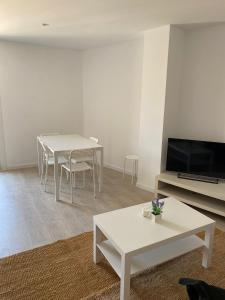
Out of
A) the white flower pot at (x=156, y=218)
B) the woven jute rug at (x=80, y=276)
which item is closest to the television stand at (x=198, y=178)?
the woven jute rug at (x=80, y=276)

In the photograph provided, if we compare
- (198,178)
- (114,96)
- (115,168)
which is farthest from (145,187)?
(114,96)

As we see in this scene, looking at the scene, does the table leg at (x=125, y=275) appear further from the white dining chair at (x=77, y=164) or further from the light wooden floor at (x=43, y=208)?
the white dining chair at (x=77, y=164)

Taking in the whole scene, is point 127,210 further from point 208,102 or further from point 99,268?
point 208,102

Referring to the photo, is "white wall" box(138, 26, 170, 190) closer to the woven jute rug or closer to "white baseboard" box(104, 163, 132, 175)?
"white baseboard" box(104, 163, 132, 175)

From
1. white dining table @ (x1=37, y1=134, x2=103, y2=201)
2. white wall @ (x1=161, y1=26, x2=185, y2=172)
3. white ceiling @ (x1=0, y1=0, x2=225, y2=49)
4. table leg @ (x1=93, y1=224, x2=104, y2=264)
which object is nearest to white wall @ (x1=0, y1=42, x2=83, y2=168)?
white ceiling @ (x1=0, y1=0, x2=225, y2=49)

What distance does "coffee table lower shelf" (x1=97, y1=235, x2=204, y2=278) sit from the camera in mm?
1821

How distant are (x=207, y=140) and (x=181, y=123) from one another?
0.46 metres

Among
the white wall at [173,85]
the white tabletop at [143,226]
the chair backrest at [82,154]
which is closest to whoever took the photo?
the white tabletop at [143,226]

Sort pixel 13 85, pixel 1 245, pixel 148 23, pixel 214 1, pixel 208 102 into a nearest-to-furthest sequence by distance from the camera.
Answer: pixel 214 1, pixel 1 245, pixel 148 23, pixel 208 102, pixel 13 85

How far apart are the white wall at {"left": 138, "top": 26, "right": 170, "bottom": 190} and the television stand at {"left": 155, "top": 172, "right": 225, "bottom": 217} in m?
0.29

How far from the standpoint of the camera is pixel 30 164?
4879 millimetres

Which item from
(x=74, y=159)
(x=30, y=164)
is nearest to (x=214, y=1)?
(x=74, y=159)

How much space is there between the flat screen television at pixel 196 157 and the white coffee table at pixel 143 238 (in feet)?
3.57

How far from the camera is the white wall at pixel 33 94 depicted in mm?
4402
